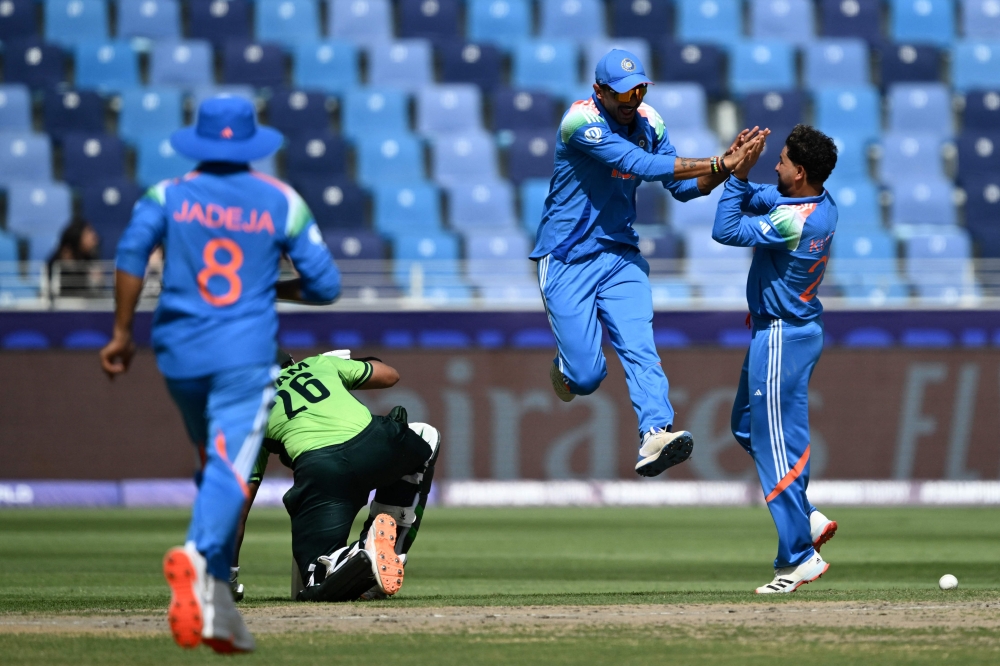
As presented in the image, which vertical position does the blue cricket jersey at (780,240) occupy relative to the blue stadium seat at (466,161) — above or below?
above

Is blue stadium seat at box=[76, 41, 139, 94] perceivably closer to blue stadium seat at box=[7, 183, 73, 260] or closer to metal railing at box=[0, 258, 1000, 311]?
blue stadium seat at box=[7, 183, 73, 260]

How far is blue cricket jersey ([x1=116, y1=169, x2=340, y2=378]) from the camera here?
5246 millimetres

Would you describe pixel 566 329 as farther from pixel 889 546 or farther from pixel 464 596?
pixel 889 546

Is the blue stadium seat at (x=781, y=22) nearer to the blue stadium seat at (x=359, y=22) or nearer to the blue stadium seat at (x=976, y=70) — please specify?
the blue stadium seat at (x=976, y=70)

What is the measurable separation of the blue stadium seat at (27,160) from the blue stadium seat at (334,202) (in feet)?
10.7

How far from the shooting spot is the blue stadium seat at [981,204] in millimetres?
18202

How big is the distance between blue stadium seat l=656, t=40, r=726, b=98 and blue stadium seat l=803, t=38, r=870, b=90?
4.52 feet

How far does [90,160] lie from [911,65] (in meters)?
11.2

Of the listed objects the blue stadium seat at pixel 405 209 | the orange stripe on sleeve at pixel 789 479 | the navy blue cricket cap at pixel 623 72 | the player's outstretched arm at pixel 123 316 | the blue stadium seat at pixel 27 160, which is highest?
the navy blue cricket cap at pixel 623 72

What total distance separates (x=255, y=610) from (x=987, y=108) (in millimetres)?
15745

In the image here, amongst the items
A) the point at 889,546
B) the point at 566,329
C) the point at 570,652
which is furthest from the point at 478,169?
the point at 570,652

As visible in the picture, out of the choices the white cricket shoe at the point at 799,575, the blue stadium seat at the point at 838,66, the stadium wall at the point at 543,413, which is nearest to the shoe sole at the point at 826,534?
the white cricket shoe at the point at 799,575

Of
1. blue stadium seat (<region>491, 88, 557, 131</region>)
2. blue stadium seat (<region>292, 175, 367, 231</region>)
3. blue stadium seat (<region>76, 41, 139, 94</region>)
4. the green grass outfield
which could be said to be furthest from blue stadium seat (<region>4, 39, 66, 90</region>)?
the green grass outfield

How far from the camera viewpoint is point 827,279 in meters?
16.9
